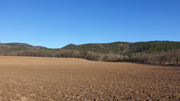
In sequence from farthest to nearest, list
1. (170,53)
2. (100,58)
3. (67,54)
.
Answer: (67,54)
(100,58)
(170,53)

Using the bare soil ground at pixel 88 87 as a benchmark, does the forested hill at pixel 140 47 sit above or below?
above

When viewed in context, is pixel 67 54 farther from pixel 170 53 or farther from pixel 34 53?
pixel 170 53

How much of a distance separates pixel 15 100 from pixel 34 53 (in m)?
109

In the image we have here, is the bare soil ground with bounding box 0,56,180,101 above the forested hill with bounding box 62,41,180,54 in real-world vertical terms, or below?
below

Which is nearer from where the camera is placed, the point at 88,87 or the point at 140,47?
the point at 88,87

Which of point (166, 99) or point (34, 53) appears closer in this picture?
point (166, 99)

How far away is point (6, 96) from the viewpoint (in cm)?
766

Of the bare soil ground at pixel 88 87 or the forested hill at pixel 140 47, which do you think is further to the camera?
the forested hill at pixel 140 47

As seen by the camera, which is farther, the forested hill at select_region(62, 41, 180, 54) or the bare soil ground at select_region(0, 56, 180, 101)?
the forested hill at select_region(62, 41, 180, 54)

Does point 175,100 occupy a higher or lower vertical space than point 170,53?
lower

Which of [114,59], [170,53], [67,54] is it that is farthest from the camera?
[67,54]

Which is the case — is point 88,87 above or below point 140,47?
below

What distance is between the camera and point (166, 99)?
7.02 metres

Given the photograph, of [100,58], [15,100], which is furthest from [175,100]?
[100,58]
